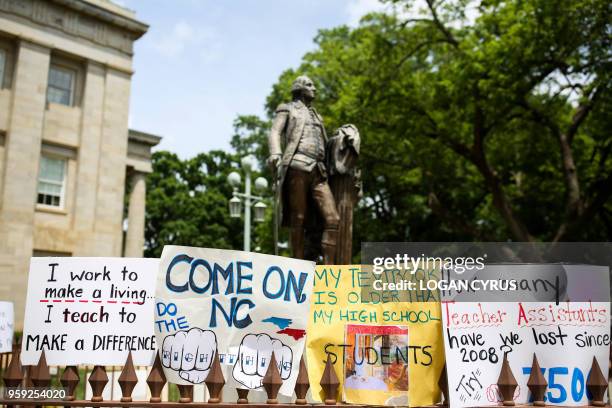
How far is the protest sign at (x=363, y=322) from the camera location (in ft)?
10.6

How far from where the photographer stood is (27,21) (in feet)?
70.1

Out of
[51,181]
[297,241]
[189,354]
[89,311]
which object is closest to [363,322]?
[189,354]

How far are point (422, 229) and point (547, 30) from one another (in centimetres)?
1339

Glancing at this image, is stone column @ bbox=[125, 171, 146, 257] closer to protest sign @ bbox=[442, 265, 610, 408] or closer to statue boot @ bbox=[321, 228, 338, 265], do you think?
statue boot @ bbox=[321, 228, 338, 265]

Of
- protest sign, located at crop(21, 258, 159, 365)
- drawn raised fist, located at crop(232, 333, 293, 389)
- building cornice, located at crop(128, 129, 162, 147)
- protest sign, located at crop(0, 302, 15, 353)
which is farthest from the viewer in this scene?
building cornice, located at crop(128, 129, 162, 147)

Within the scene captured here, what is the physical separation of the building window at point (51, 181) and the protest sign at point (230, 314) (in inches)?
816

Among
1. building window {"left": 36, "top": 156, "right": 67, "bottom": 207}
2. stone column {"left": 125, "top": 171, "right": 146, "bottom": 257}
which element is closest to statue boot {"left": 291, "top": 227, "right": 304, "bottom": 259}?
building window {"left": 36, "top": 156, "right": 67, "bottom": 207}

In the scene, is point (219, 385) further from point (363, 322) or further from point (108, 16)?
point (108, 16)

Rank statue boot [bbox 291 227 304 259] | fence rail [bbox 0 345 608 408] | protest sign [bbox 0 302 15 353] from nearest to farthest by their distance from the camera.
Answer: fence rail [bbox 0 345 608 408] < protest sign [bbox 0 302 15 353] < statue boot [bbox 291 227 304 259]

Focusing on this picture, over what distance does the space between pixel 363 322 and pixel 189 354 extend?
0.98m

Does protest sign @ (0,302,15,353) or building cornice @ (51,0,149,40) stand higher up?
building cornice @ (51,0,149,40)

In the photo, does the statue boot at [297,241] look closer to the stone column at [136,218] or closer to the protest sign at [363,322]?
the protest sign at [363,322]

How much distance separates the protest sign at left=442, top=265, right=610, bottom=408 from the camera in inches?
122

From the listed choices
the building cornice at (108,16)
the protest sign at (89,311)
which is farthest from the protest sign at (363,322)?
the building cornice at (108,16)
